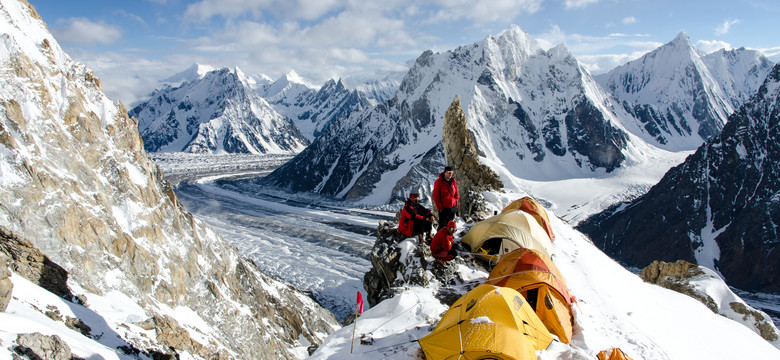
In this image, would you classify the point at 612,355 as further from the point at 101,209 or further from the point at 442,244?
the point at 101,209

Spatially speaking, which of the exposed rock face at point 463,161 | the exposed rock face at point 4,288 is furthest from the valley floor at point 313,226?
the exposed rock face at point 4,288

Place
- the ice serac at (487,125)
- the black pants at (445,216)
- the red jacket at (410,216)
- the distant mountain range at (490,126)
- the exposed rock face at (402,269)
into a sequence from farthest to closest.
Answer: the distant mountain range at (490,126) < the ice serac at (487,125) < the black pants at (445,216) < the red jacket at (410,216) < the exposed rock face at (402,269)

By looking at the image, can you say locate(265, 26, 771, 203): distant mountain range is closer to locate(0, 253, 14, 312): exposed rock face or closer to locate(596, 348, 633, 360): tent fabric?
locate(0, 253, 14, 312): exposed rock face

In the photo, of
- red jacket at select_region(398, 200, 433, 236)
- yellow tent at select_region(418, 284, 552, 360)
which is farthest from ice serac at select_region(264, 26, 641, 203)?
yellow tent at select_region(418, 284, 552, 360)

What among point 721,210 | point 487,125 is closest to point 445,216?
point 721,210

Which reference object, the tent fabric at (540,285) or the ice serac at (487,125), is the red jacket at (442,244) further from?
the ice serac at (487,125)

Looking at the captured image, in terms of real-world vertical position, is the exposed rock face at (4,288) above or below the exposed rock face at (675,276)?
above

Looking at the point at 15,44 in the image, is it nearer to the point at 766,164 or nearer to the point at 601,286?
the point at 601,286
